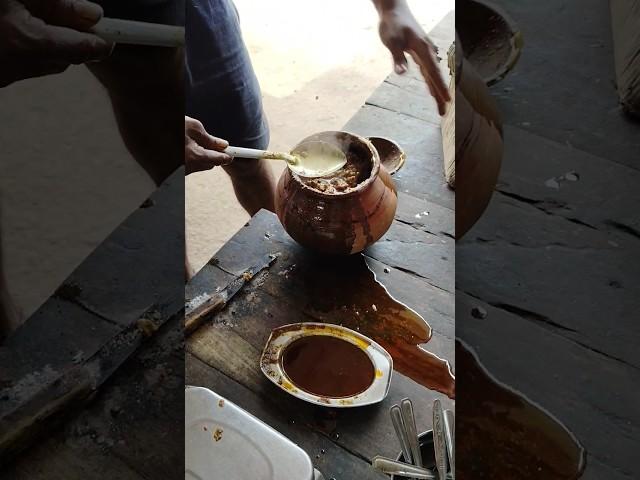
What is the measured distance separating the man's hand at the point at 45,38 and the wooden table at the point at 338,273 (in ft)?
2.33

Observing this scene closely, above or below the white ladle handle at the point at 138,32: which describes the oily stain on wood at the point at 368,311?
below

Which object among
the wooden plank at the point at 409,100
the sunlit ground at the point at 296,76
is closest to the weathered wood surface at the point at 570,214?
the wooden plank at the point at 409,100

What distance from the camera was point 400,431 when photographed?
913mm

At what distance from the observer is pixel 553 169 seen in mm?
443

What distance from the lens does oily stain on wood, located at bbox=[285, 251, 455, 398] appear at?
3.51 ft

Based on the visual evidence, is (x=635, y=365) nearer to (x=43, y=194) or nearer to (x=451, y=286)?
(x=43, y=194)

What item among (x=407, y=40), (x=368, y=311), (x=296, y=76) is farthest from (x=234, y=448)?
(x=296, y=76)

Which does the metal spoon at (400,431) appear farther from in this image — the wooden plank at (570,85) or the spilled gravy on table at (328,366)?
the wooden plank at (570,85)

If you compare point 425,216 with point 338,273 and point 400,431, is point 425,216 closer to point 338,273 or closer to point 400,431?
point 338,273

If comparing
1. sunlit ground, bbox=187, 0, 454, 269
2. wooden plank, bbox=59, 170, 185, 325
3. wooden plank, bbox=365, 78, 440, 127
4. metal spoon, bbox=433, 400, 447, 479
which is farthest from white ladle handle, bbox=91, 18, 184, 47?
sunlit ground, bbox=187, 0, 454, 269

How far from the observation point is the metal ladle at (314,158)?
1.22m

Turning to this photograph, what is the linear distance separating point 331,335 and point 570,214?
0.68m

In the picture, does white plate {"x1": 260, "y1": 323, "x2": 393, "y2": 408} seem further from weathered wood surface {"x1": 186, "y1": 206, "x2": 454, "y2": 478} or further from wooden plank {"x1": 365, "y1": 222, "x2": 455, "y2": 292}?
wooden plank {"x1": 365, "y1": 222, "x2": 455, "y2": 292}

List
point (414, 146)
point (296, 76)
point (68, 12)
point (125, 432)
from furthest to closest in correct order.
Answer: point (296, 76), point (414, 146), point (125, 432), point (68, 12)
